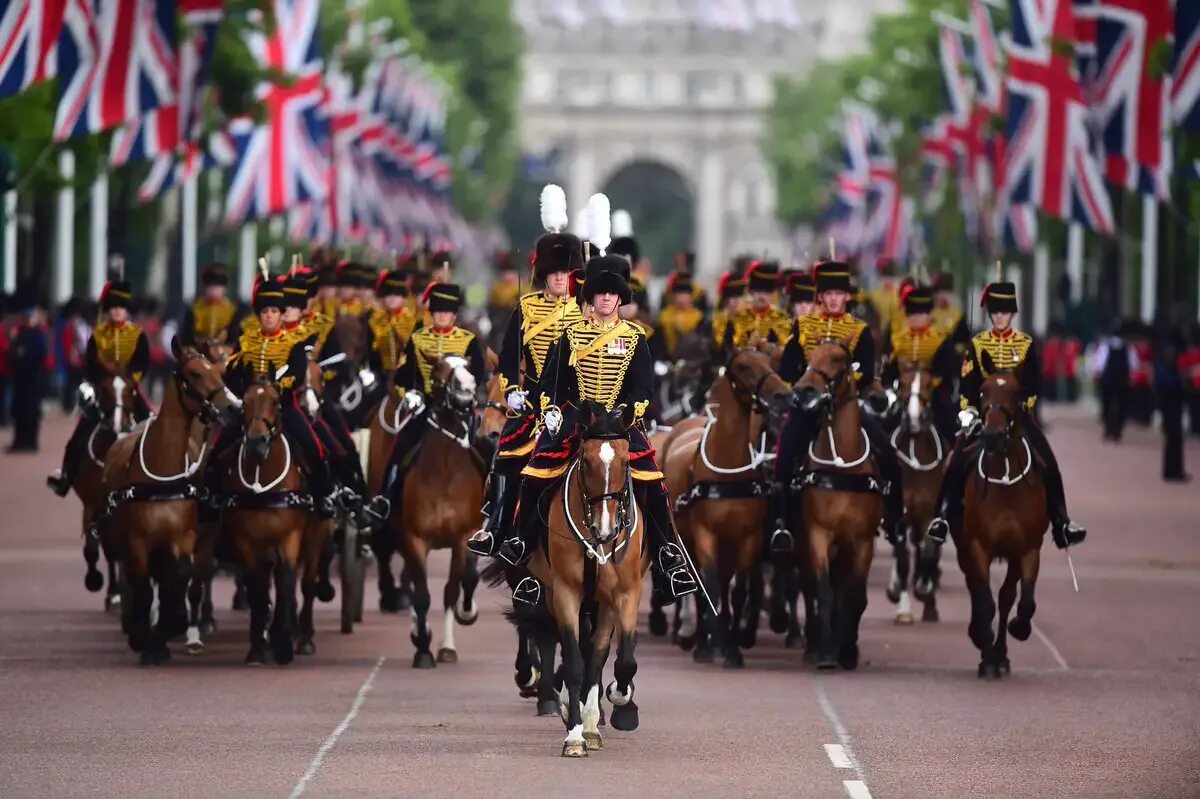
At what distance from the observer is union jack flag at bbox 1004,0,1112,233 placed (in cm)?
4531

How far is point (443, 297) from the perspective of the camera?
68.9 ft

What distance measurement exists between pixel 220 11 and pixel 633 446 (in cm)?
2897

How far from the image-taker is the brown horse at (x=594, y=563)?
1552 centimetres

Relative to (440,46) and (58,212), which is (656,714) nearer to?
(58,212)

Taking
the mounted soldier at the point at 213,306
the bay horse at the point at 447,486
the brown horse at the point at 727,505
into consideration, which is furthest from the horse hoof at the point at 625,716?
the mounted soldier at the point at 213,306

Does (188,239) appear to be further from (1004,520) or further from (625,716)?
(625,716)

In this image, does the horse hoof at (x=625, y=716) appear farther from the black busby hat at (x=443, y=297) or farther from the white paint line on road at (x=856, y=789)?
the black busby hat at (x=443, y=297)

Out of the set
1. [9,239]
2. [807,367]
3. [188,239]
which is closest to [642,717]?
[807,367]

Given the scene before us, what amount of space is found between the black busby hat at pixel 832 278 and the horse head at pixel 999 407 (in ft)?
5.10

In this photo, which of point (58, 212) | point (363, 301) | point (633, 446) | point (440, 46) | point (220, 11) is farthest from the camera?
point (440, 46)

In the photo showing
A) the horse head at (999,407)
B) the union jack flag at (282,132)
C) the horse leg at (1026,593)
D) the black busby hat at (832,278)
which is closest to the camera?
the horse head at (999,407)

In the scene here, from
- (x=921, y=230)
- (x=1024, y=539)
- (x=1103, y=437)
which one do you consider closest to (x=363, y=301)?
(x=1024, y=539)

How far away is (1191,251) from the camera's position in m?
59.8

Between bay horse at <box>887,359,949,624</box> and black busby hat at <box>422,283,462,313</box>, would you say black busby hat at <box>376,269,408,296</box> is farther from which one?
bay horse at <box>887,359,949,624</box>
